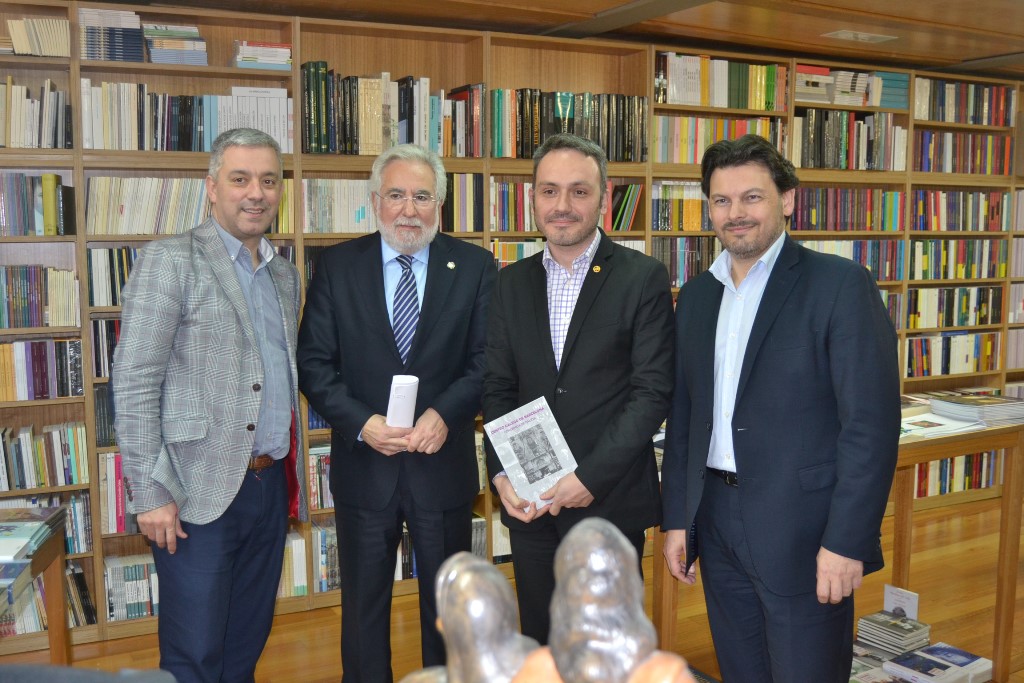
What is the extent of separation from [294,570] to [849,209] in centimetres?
390

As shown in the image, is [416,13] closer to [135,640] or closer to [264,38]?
[264,38]

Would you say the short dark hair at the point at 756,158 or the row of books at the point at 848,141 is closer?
the short dark hair at the point at 756,158

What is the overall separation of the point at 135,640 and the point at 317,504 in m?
0.94

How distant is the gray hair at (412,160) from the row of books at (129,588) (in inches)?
84.9

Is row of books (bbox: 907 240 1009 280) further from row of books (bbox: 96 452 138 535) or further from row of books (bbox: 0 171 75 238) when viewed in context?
row of books (bbox: 0 171 75 238)

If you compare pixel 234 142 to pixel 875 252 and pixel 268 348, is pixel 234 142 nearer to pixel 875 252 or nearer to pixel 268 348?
pixel 268 348

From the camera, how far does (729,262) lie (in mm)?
2156

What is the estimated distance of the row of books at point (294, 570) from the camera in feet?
13.0

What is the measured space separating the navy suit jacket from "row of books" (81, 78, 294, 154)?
2.43 m

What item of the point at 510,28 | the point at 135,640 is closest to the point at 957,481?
the point at 510,28

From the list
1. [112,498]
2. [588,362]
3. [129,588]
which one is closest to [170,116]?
[112,498]

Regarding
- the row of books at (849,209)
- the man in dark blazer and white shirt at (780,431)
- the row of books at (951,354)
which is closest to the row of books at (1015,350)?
the row of books at (951,354)

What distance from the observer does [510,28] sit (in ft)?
14.7

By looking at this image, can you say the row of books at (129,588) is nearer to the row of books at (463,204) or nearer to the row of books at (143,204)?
the row of books at (143,204)
